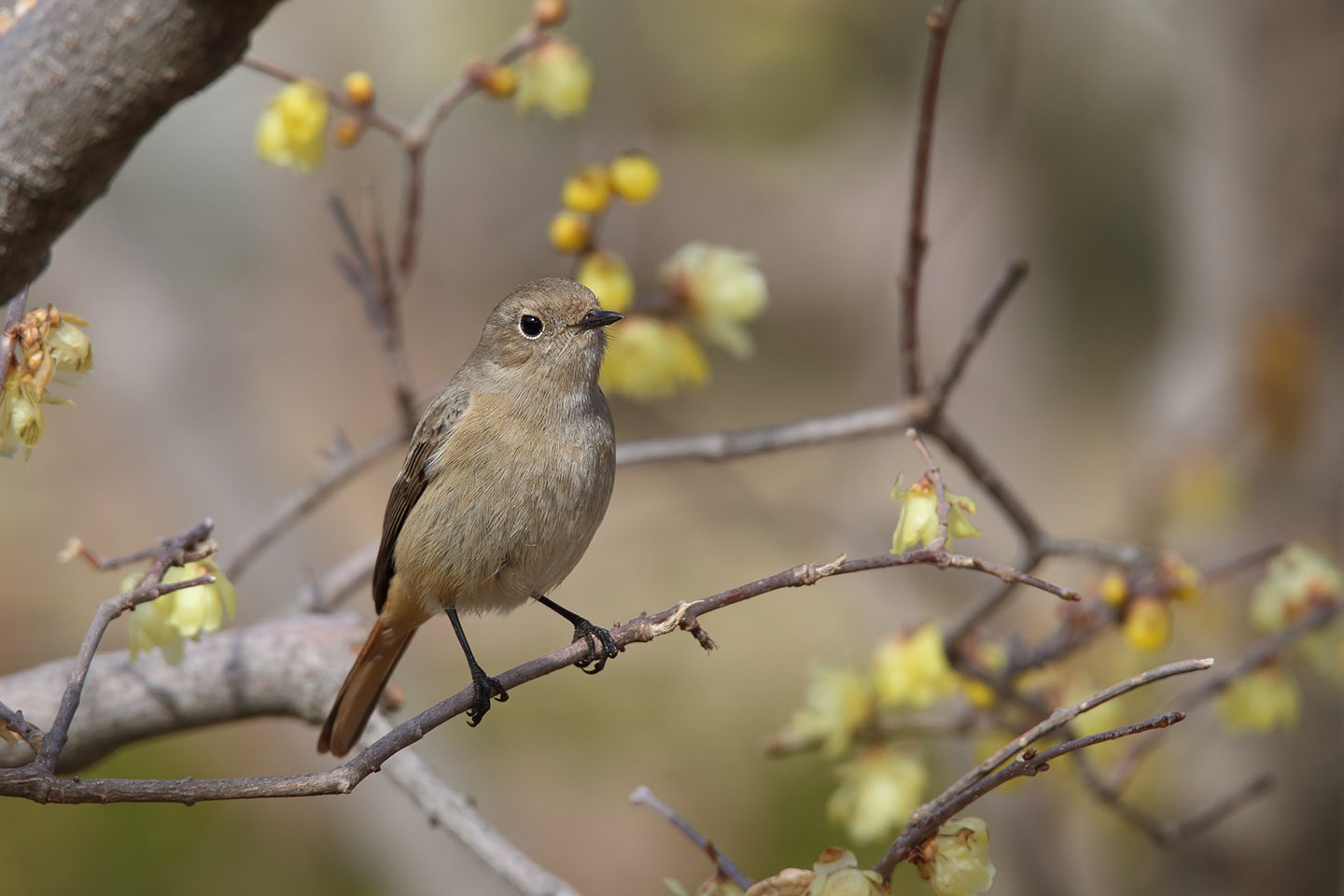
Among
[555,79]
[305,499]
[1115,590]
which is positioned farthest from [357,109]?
[1115,590]

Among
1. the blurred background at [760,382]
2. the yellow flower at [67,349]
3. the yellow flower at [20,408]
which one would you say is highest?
the yellow flower at [67,349]

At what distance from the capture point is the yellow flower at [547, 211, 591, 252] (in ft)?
9.39

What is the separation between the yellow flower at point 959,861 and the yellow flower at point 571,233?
5.47 feet

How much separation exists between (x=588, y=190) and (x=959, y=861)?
5.57ft

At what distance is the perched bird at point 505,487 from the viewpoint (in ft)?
9.06

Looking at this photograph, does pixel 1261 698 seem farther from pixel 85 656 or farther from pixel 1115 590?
pixel 85 656

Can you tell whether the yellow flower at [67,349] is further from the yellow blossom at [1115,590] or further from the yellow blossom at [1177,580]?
the yellow blossom at [1177,580]

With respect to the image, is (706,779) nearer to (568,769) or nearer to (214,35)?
(568,769)

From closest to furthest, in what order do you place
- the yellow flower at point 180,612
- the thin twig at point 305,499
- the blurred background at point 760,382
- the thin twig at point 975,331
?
the yellow flower at point 180,612
the thin twig at point 975,331
the thin twig at point 305,499
the blurred background at point 760,382

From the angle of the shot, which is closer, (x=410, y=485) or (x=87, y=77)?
(x=87, y=77)

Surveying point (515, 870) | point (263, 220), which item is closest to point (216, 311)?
point (263, 220)

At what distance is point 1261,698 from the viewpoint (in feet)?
9.55

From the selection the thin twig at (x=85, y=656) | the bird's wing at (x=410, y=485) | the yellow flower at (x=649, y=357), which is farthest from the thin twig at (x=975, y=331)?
the thin twig at (x=85, y=656)

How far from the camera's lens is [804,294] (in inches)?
388
